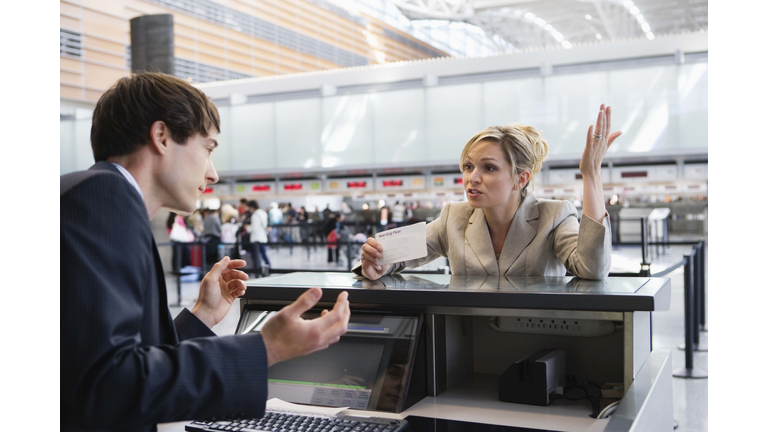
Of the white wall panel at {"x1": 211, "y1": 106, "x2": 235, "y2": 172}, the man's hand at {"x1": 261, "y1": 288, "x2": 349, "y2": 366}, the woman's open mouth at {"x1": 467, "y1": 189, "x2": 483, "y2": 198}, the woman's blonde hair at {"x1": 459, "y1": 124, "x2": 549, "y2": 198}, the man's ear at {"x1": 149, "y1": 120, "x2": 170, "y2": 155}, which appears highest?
the white wall panel at {"x1": 211, "y1": 106, "x2": 235, "y2": 172}

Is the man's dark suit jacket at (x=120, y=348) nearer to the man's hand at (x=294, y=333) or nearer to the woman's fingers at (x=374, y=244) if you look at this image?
the man's hand at (x=294, y=333)

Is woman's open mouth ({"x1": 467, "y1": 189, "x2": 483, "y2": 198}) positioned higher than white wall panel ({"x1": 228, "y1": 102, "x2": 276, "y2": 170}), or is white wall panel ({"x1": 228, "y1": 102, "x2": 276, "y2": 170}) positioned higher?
white wall panel ({"x1": 228, "y1": 102, "x2": 276, "y2": 170})

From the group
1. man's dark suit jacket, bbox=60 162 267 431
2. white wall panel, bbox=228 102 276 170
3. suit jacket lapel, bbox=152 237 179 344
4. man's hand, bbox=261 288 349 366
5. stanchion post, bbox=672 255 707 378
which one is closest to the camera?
man's dark suit jacket, bbox=60 162 267 431

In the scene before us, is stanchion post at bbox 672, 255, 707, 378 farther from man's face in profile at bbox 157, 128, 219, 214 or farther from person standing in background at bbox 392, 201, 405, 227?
person standing in background at bbox 392, 201, 405, 227

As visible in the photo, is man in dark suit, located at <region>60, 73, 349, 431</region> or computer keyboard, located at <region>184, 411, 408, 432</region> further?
computer keyboard, located at <region>184, 411, 408, 432</region>

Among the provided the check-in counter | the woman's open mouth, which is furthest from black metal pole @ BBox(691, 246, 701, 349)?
the check-in counter

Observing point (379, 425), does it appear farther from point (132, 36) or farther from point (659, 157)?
point (659, 157)

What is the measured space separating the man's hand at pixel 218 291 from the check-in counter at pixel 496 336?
285 millimetres

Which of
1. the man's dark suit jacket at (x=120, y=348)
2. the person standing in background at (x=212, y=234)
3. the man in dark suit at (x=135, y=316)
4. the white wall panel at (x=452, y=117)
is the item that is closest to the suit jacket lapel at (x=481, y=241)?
the man in dark suit at (x=135, y=316)

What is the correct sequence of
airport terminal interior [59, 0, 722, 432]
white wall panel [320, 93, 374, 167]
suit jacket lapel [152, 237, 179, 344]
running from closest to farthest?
suit jacket lapel [152, 237, 179, 344]
airport terminal interior [59, 0, 722, 432]
white wall panel [320, 93, 374, 167]

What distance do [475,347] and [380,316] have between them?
1.49 ft

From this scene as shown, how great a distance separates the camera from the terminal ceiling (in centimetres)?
2603

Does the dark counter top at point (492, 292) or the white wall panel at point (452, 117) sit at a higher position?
the white wall panel at point (452, 117)

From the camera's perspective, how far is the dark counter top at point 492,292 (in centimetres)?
146
